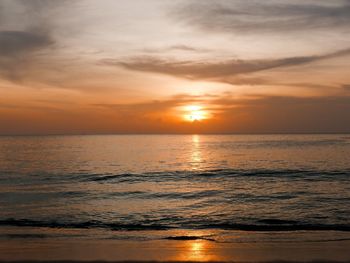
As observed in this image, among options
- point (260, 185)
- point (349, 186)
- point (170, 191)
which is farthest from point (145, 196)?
point (349, 186)

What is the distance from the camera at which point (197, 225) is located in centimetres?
1572

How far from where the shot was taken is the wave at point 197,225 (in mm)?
14708

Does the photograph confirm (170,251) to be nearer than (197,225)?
Yes

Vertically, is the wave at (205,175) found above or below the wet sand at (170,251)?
below

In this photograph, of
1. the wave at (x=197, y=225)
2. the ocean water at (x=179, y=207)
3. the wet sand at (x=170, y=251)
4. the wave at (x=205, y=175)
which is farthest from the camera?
the wave at (x=205, y=175)

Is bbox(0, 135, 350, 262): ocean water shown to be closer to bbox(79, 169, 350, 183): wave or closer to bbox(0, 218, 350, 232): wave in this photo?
bbox(0, 218, 350, 232): wave

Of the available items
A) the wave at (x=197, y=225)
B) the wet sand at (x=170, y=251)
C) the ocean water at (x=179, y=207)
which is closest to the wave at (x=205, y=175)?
the ocean water at (x=179, y=207)

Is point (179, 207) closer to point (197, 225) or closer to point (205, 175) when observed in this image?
point (197, 225)

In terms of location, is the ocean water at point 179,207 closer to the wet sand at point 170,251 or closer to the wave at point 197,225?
the wave at point 197,225

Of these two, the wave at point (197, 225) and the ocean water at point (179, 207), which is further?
the wave at point (197, 225)

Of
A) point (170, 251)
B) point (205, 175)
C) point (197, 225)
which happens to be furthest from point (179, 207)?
point (205, 175)

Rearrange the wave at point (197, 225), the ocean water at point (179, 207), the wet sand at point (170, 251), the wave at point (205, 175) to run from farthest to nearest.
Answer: the wave at point (205, 175) → the wave at point (197, 225) → the ocean water at point (179, 207) → the wet sand at point (170, 251)

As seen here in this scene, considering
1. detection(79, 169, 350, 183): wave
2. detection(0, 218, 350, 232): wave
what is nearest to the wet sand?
detection(0, 218, 350, 232): wave

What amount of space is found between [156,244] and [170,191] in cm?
1502
